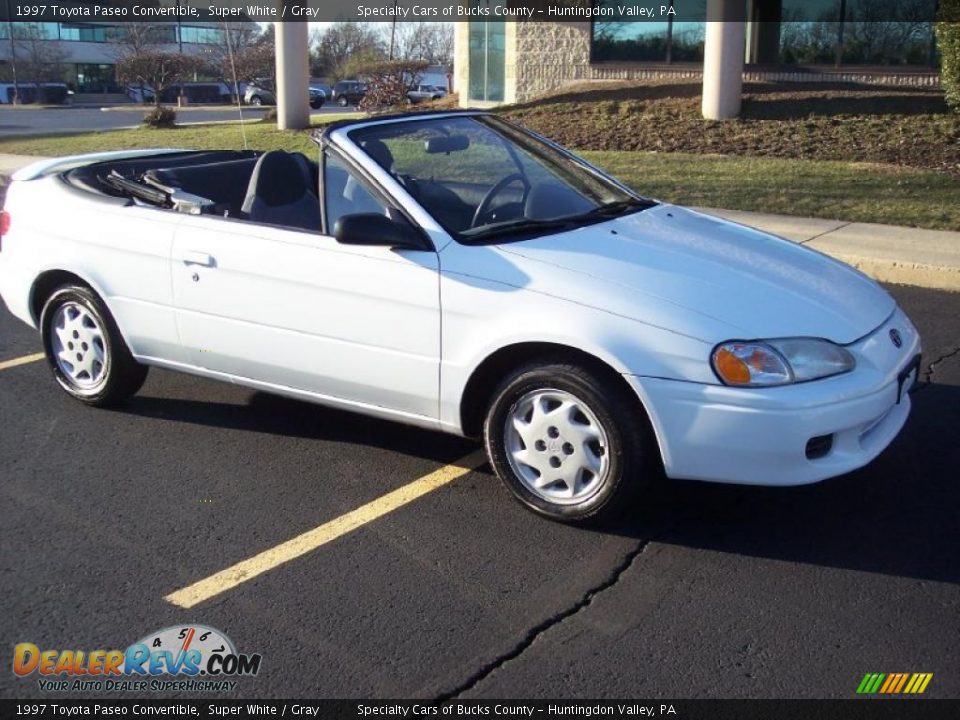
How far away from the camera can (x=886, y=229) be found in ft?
34.0

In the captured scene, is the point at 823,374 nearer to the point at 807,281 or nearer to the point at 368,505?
the point at 807,281

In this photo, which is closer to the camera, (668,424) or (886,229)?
(668,424)

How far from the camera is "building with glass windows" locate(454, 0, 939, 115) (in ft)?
67.1

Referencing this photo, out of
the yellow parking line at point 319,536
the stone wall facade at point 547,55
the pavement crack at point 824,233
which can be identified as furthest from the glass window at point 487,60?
the yellow parking line at point 319,536

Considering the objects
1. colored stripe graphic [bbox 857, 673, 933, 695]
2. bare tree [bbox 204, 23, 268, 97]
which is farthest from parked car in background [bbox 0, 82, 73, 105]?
colored stripe graphic [bbox 857, 673, 933, 695]

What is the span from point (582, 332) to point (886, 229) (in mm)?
7291

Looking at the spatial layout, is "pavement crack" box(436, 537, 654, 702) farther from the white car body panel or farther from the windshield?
the windshield

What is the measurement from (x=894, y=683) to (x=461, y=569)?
1540 millimetres

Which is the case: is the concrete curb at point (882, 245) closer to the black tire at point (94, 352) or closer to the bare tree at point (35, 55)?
the black tire at point (94, 352)

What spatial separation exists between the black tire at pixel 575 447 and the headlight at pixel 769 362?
1.31ft

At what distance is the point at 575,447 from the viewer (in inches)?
165

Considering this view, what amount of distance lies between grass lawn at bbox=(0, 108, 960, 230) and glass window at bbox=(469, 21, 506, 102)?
32.6 ft
